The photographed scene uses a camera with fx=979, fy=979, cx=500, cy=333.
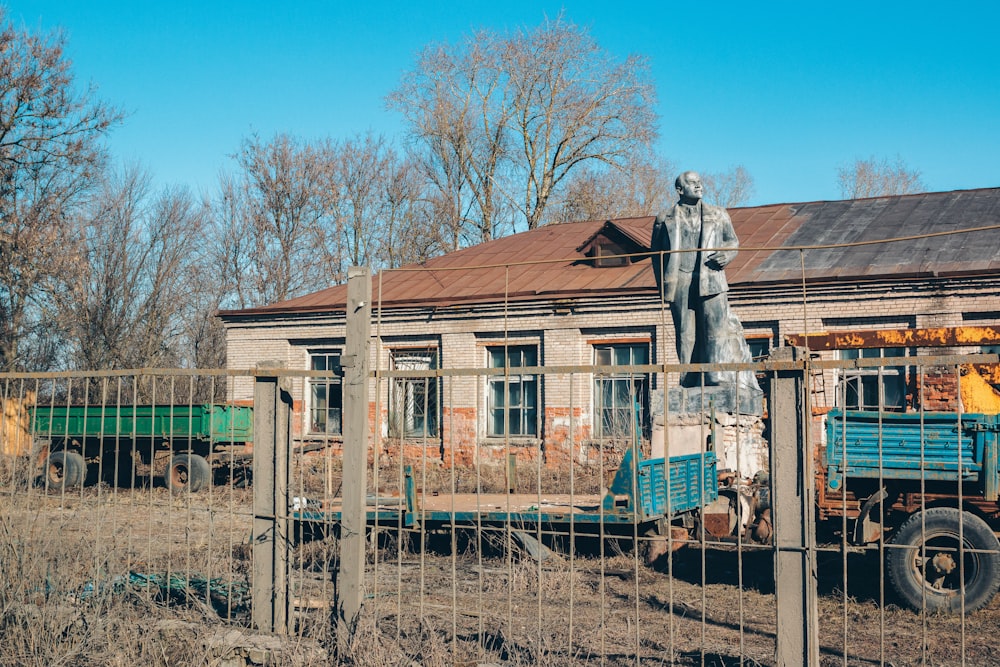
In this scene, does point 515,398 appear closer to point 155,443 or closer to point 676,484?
point 155,443

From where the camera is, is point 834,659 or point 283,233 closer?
point 834,659

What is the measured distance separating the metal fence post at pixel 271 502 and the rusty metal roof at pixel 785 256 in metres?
10.8

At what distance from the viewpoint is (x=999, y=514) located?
24.9 ft

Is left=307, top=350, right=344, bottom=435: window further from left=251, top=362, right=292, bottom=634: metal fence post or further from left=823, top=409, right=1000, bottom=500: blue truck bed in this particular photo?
left=251, top=362, right=292, bottom=634: metal fence post

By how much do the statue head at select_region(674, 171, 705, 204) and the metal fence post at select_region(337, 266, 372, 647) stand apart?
7.53m

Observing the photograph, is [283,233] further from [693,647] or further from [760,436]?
[693,647]

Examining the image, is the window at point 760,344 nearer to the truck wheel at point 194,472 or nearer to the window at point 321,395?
the window at point 321,395

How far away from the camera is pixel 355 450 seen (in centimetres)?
555

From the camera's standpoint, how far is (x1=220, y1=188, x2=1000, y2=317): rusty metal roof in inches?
686

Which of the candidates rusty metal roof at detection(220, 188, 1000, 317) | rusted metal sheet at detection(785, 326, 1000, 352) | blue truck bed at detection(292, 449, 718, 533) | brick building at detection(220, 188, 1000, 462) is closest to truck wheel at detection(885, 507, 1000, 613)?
rusted metal sheet at detection(785, 326, 1000, 352)

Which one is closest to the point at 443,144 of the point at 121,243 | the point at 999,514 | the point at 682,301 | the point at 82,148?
the point at 121,243

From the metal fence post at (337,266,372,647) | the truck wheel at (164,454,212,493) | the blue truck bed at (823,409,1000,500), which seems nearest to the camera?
the metal fence post at (337,266,372,647)

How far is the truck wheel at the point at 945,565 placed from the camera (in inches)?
272

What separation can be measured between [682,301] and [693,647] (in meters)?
7.04
